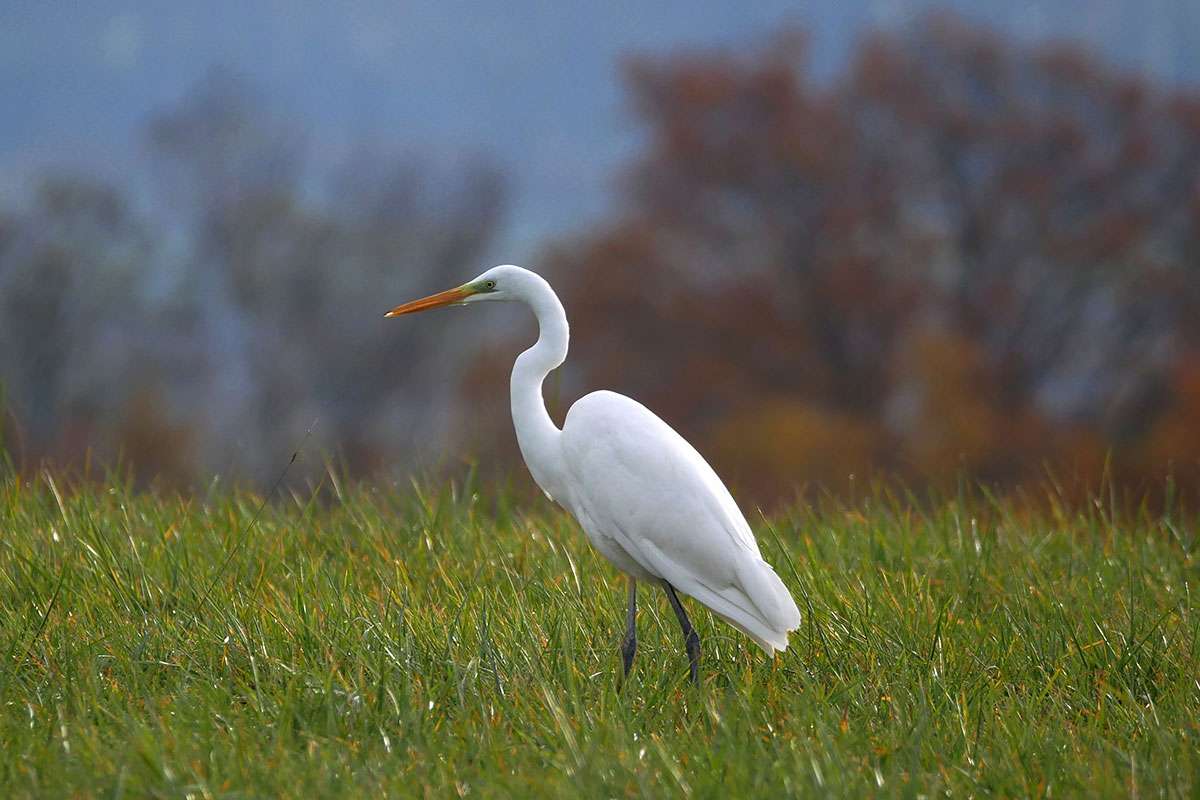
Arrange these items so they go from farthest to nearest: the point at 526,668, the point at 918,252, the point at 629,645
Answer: the point at 918,252, the point at 629,645, the point at 526,668

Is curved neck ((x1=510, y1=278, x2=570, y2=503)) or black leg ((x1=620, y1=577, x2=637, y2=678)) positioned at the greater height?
curved neck ((x1=510, y1=278, x2=570, y2=503))

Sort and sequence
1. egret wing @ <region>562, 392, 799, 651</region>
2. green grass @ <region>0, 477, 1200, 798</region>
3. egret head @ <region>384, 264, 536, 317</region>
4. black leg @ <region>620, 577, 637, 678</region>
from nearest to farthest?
green grass @ <region>0, 477, 1200, 798</region> → black leg @ <region>620, 577, 637, 678</region> → egret wing @ <region>562, 392, 799, 651</region> → egret head @ <region>384, 264, 536, 317</region>

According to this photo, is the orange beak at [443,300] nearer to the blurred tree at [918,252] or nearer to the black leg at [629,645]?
the black leg at [629,645]

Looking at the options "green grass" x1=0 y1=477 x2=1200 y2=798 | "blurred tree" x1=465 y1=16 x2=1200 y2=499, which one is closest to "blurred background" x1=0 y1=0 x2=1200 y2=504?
"blurred tree" x1=465 y1=16 x2=1200 y2=499

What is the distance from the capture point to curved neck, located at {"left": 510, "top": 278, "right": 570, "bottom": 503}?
3.66m

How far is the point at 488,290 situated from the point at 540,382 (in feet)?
1.01

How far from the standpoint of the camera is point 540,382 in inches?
144

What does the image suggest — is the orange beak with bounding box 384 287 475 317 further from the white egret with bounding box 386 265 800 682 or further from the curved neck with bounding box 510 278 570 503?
the curved neck with bounding box 510 278 570 503

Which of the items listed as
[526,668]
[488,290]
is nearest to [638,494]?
[526,668]

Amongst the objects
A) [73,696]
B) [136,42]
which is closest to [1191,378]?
[73,696]

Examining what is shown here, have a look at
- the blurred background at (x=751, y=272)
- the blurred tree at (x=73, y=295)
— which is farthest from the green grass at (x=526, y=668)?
the blurred tree at (x=73, y=295)

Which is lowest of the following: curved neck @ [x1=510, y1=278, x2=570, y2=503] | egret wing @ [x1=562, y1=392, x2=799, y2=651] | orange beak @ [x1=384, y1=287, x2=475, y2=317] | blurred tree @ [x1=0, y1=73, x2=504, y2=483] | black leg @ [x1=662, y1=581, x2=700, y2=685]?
blurred tree @ [x1=0, y1=73, x2=504, y2=483]

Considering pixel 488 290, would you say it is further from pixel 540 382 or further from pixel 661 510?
pixel 661 510

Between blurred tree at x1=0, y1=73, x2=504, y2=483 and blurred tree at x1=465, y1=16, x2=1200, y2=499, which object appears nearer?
blurred tree at x1=465, y1=16, x2=1200, y2=499
